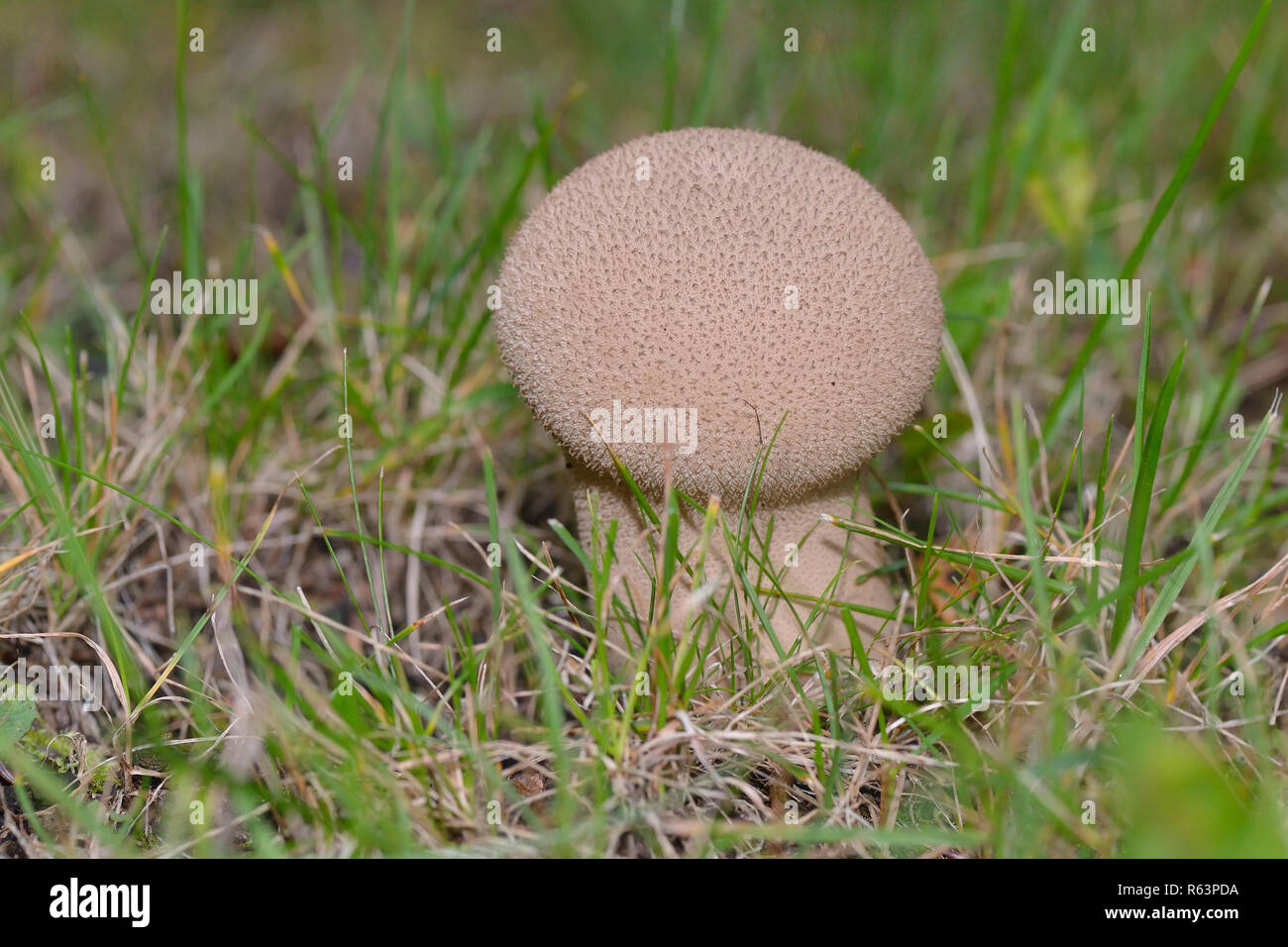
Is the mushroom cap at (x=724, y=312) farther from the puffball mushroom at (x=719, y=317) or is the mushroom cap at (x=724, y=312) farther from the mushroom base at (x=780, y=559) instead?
the mushroom base at (x=780, y=559)

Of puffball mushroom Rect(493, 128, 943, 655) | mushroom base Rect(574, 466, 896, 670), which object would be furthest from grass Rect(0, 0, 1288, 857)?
puffball mushroom Rect(493, 128, 943, 655)

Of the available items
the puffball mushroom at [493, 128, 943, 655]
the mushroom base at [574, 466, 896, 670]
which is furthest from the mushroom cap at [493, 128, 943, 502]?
the mushroom base at [574, 466, 896, 670]

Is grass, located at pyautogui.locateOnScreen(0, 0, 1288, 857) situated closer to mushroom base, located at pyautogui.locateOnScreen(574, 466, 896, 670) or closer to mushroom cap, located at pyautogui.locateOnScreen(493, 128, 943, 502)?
mushroom base, located at pyautogui.locateOnScreen(574, 466, 896, 670)

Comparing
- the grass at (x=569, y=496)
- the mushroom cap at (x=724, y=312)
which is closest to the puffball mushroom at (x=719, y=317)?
the mushroom cap at (x=724, y=312)

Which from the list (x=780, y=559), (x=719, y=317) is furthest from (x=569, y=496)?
(x=719, y=317)

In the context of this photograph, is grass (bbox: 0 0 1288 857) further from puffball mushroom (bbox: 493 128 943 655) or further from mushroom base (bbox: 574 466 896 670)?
puffball mushroom (bbox: 493 128 943 655)

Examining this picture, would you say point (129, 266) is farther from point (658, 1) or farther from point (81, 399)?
point (658, 1)

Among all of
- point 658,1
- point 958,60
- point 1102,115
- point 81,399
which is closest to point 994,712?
point 81,399

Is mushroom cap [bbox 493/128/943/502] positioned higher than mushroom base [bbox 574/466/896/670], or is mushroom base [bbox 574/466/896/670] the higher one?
mushroom cap [bbox 493/128/943/502]

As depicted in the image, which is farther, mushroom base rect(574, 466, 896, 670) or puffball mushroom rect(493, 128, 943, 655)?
mushroom base rect(574, 466, 896, 670)
